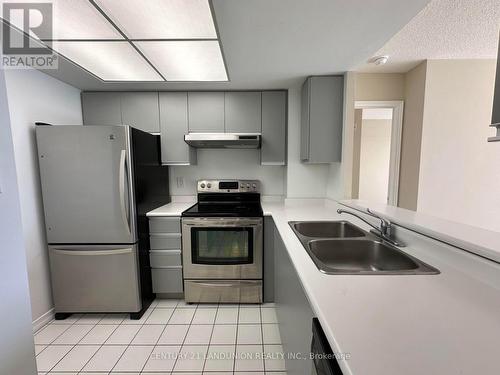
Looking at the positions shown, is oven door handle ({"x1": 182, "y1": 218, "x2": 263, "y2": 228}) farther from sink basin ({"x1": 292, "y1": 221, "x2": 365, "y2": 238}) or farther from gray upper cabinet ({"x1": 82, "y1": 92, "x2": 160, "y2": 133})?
gray upper cabinet ({"x1": 82, "y1": 92, "x2": 160, "y2": 133})

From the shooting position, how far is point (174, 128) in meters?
2.49

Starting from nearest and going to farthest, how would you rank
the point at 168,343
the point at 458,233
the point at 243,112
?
the point at 458,233
the point at 168,343
the point at 243,112

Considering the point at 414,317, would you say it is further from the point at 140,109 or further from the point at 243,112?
the point at 140,109

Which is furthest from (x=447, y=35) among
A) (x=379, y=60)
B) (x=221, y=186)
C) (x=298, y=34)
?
(x=221, y=186)

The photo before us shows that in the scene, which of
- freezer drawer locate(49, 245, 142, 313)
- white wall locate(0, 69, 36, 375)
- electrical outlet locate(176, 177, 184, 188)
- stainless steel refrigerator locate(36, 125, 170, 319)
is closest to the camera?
white wall locate(0, 69, 36, 375)

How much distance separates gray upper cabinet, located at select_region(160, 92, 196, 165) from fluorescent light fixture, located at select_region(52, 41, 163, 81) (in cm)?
31

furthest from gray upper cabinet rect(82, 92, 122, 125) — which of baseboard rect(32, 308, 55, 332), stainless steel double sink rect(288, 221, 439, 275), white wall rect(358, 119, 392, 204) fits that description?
white wall rect(358, 119, 392, 204)

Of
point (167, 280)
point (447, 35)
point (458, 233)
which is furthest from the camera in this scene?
point (167, 280)

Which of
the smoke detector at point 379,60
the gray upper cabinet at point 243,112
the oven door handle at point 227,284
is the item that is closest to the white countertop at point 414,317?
the oven door handle at point 227,284

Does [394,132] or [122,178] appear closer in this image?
[122,178]

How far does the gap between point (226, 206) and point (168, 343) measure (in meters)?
1.30

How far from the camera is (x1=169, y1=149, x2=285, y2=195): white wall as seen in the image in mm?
2762

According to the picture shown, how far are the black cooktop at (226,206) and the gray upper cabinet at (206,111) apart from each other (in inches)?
30.8

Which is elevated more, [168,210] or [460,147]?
[460,147]
